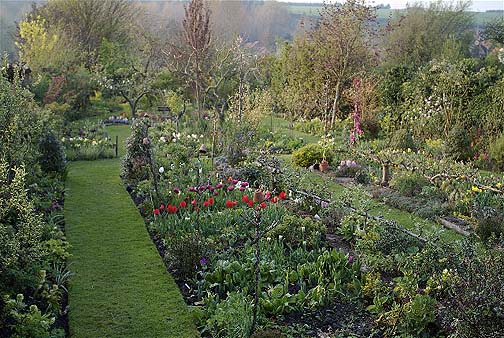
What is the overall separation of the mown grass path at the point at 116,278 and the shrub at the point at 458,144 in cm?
732

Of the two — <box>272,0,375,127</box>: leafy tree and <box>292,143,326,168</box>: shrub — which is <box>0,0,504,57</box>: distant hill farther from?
<box>292,143,326,168</box>: shrub

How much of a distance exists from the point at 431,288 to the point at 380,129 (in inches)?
427

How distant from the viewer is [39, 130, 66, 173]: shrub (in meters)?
9.28

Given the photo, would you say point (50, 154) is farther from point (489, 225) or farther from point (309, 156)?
point (489, 225)

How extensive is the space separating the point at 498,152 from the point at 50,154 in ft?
30.1

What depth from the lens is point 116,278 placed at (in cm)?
586

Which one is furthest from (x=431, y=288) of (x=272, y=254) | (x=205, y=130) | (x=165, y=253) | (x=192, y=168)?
(x=205, y=130)

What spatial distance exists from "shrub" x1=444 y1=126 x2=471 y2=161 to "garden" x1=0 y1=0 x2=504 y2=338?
0.05 m

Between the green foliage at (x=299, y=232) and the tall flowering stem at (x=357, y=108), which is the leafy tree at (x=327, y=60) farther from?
the green foliage at (x=299, y=232)

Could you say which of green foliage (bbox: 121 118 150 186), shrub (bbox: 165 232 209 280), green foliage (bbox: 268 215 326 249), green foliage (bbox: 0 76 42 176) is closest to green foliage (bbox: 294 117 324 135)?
green foliage (bbox: 121 118 150 186)

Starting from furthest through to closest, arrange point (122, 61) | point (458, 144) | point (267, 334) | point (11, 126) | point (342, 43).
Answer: point (122, 61) < point (342, 43) < point (458, 144) < point (11, 126) < point (267, 334)

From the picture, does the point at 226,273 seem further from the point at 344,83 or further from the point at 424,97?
the point at 344,83

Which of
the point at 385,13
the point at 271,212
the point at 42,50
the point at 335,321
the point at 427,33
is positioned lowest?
the point at 335,321

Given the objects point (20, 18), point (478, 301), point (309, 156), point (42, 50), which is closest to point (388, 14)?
point (42, 50)
